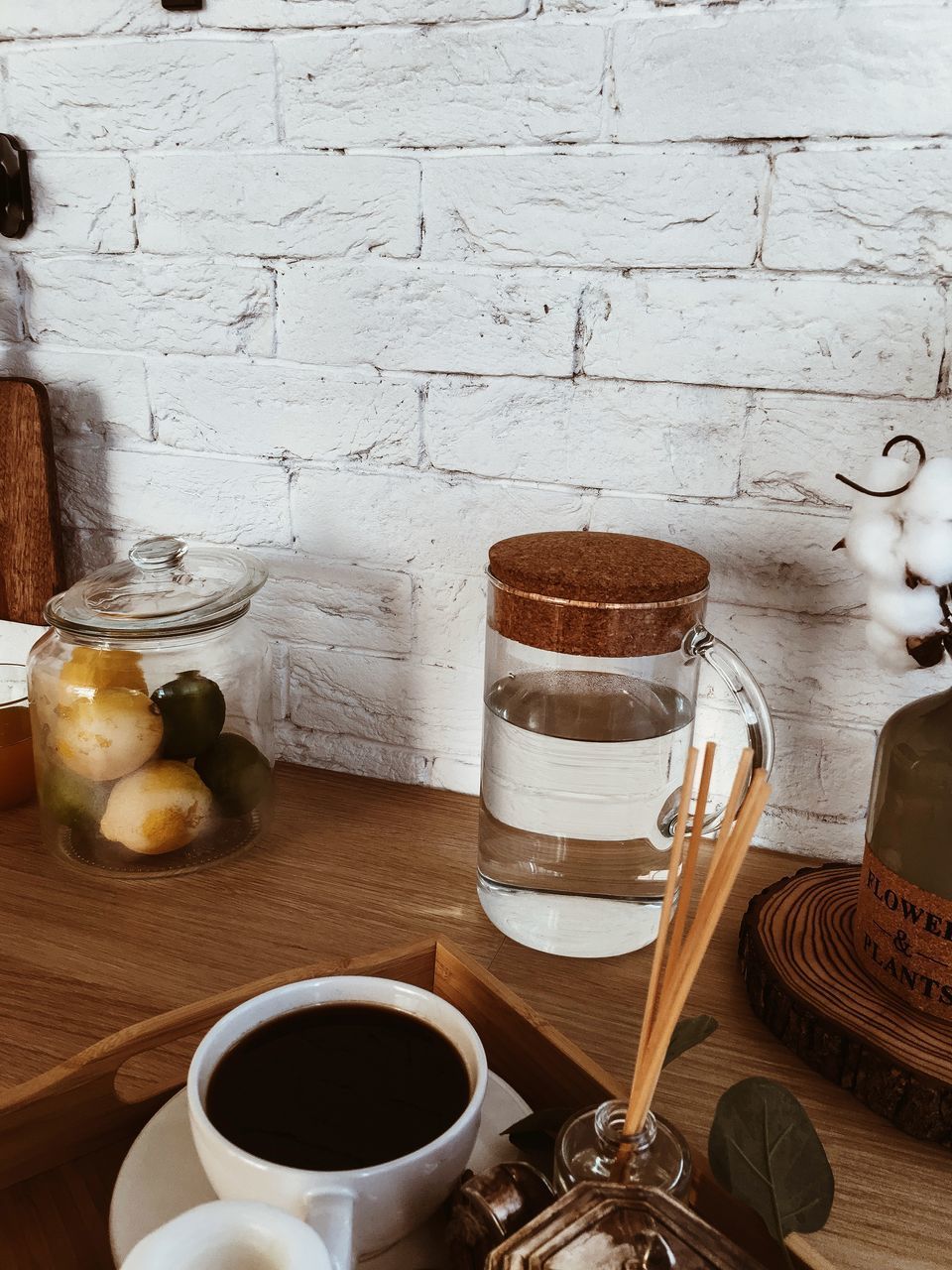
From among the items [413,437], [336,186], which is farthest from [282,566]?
[336,186]

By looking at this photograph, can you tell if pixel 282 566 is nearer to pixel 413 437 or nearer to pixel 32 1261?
pixel 413 437

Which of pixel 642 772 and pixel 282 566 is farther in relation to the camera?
pixel 282 566

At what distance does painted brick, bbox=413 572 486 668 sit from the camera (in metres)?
0.81

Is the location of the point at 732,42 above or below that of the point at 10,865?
above

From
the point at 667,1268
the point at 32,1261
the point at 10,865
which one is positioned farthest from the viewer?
the point at 10,865

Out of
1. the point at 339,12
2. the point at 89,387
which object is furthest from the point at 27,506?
the point at 339,12

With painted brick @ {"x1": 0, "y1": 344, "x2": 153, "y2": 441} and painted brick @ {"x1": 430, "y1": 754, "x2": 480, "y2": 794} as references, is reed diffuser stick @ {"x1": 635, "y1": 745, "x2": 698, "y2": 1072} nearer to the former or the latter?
painted brick @ {"x1": 430, "y1": 754, "x2": 480, "y2": 794}

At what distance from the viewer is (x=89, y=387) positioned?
2.85 ft

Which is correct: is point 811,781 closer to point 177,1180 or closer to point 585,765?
point 585,765

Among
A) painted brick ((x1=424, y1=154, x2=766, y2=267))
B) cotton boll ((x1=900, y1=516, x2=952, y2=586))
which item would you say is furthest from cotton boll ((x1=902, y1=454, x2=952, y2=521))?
painted brick ((x1=424, y1=154, x2=766, y2=267))

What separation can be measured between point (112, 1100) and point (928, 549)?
47cm

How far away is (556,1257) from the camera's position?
0.33 meters

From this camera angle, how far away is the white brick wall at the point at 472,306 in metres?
0.65

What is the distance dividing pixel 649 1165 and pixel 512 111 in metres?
0.63
